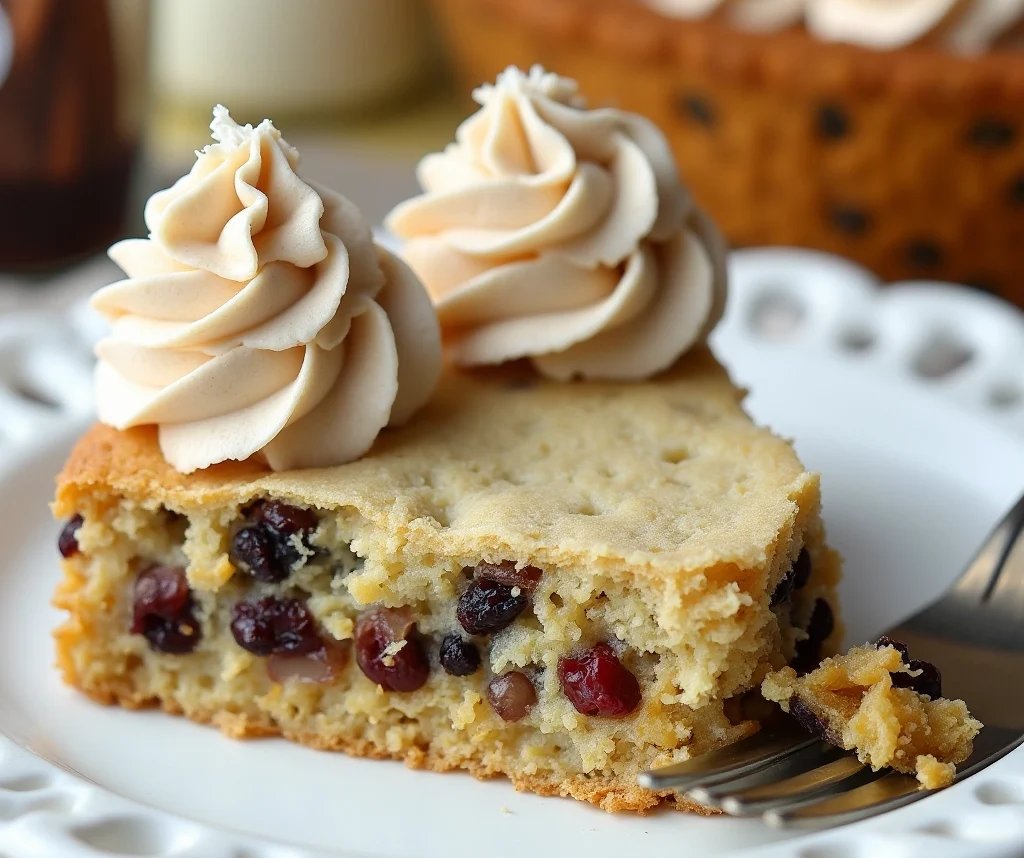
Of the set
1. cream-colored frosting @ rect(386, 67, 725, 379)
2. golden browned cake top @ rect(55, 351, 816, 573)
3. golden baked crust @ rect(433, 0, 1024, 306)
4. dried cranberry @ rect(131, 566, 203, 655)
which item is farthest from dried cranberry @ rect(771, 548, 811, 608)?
golden baked crust @ rect(433, 0, 1024, 306)

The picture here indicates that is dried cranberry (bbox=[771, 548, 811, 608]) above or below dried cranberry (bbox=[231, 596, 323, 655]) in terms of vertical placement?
above

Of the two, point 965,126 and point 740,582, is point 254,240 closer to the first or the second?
point 740,582

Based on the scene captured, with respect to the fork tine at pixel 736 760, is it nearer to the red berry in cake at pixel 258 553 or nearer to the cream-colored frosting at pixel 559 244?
the red berry in cake at pixel 258 553

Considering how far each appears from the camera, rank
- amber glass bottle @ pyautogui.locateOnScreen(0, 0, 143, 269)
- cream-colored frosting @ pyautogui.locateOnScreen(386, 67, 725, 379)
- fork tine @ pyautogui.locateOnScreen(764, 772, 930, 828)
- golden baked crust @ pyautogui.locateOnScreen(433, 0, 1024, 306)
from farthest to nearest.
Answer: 1. amber glass bottle @ pyautogui.locateOnScreen(0, 0, 143, 269)
2. golden baked crust @ pyautogui.locateOnScreen(433, 0, 1024, 306)
3. cream-colored frosting @ pyautogui.locateOnScreen(386, 67, 725, 379)
4. fork tine @ pyautogui.locateOnScreen(764, 772, 930, 828)

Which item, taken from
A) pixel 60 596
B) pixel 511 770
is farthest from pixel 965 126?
pixel 60 596

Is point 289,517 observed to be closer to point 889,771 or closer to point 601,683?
point 601,683

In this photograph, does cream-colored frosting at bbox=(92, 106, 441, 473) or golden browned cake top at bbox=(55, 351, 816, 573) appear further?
cream-colored frosting at bbox=(92, 106, 441, 473)

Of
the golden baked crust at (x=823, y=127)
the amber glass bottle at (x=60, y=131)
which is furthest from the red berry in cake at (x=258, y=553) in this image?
the amber glass bottle at (x=60, y=131)

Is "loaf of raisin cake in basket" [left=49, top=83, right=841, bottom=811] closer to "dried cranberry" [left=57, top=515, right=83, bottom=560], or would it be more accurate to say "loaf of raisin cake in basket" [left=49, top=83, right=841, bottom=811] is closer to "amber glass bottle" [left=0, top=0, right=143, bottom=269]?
"dried cranberry" [left=57, top=515, right=83, bottom=560]
